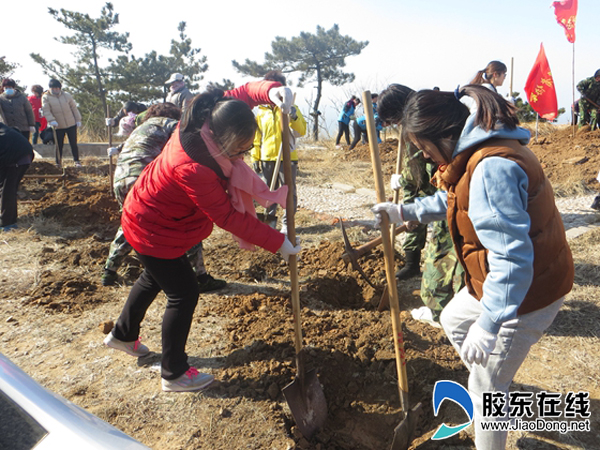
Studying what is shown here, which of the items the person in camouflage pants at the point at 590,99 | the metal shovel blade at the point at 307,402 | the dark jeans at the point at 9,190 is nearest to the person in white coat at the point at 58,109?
the dark jeans at the point at 9,190

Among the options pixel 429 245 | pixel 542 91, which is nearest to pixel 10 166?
pixel 429 245

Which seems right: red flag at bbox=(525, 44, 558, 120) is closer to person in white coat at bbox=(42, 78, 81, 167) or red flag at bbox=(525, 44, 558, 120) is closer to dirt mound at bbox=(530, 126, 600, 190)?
dirt mound at bbox=(530, 126, 600, 190)

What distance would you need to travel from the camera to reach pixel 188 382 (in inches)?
106

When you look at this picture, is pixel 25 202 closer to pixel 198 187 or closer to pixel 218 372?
pixel 218 372

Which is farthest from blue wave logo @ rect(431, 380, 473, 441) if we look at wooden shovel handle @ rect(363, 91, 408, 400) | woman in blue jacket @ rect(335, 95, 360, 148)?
woman in blue jacket @ rect(335, 95, 360, 148)

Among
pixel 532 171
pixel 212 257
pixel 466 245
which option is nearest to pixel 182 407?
pixel 466 245

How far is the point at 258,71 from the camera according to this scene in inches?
872

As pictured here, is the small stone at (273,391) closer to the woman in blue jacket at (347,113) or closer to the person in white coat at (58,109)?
the person in white coat at (58,109)

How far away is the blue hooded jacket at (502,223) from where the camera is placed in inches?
61.4

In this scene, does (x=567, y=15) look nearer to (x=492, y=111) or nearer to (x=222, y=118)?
(x=492, y=111)

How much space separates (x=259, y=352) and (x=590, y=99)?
10.5m

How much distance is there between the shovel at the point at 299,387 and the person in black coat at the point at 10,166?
15.2ft

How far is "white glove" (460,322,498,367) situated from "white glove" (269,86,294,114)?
151cm

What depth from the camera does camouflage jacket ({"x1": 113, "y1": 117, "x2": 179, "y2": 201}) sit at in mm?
3783
